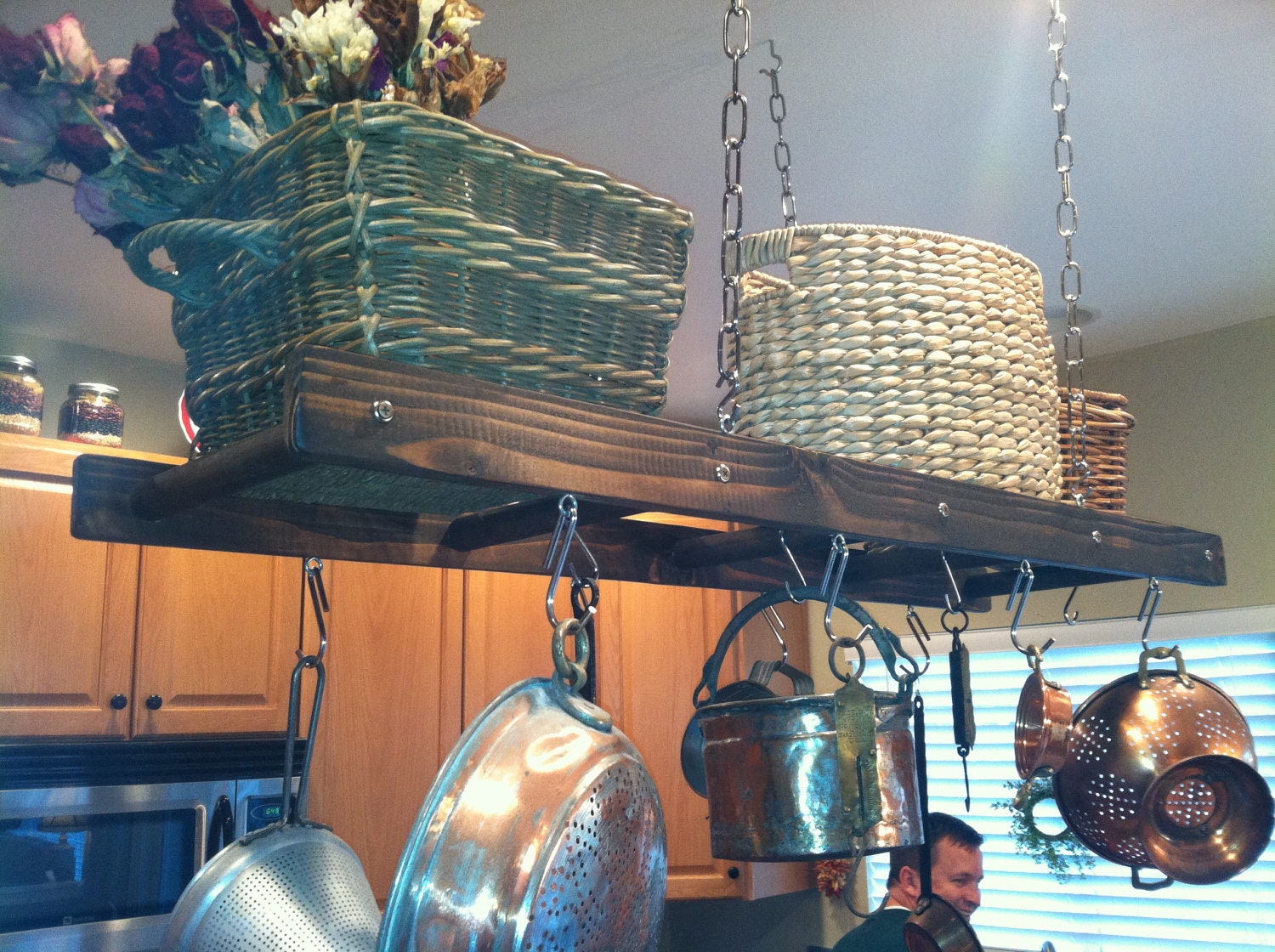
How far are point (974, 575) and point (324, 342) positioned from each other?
94cm

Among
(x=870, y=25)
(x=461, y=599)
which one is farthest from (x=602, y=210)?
(x=461, y=599)

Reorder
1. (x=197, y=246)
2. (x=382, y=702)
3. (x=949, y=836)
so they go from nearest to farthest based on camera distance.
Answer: (x=197, y=246)
(x=382, y=702)
(x=949, y=836)

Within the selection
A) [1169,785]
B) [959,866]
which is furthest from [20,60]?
[959,866]

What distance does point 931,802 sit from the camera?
3.61 meters

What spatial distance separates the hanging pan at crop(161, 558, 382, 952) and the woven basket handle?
0.24 metres

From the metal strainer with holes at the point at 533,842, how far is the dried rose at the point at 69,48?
461mm

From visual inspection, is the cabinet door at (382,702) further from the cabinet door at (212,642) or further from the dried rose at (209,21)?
the dried rose at (209,21)

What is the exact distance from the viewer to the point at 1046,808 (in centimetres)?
324

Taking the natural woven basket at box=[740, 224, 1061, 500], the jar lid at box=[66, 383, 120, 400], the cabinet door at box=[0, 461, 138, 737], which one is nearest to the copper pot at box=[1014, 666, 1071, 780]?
the natural woven basket at box=[740, 224, 1061, 500]

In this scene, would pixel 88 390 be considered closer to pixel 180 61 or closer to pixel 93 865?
pixel 93 865

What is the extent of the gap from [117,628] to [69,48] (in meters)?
1.99

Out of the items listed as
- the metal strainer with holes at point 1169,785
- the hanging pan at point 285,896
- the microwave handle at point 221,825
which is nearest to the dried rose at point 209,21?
the hanging pan at point 285,896

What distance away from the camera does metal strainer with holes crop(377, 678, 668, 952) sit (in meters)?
0.59

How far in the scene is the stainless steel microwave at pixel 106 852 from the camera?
2.05m
